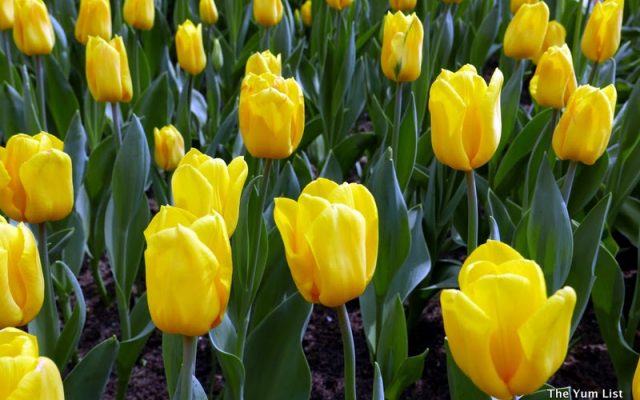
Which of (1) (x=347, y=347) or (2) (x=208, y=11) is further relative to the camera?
(2) (x=208, y=11)

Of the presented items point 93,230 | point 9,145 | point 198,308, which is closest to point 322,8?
point 93,230

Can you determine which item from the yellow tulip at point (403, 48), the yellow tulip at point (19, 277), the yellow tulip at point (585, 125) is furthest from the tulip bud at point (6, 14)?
the yellow tulip at point (585, 125)

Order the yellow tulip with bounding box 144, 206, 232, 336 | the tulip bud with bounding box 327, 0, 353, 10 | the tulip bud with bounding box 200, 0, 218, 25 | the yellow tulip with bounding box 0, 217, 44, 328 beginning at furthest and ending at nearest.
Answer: the tulip bud with bounding box 200, 0, 218, 25
the tulip bud with bounding box 327, 0, 353, 10
the yellow tulip with bounding box 0, 217, 44, 328
the yellow tulip with bounding box 144, 206, 232, 336

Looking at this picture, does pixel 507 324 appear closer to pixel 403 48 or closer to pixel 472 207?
pixel 472 207

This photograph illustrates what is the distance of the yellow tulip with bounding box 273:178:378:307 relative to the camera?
35.6 inches

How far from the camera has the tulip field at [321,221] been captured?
84 cm

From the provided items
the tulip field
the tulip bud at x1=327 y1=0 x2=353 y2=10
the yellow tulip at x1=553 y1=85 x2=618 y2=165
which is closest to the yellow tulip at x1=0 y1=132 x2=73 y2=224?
the tulip field

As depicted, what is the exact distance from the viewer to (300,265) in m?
0.94

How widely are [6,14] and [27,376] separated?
1677mm

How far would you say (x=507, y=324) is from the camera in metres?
0.79

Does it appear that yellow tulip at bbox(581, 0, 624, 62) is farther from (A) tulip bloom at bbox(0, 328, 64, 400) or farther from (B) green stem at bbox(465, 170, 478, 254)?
(A) tulip bloom at bbox(0, 328, 64, 400)

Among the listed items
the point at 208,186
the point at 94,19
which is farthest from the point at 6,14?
the point at 208,186

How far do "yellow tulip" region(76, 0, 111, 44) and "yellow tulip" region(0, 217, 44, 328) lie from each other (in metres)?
1.26

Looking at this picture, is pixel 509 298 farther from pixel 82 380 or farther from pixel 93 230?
pixel 93 230
